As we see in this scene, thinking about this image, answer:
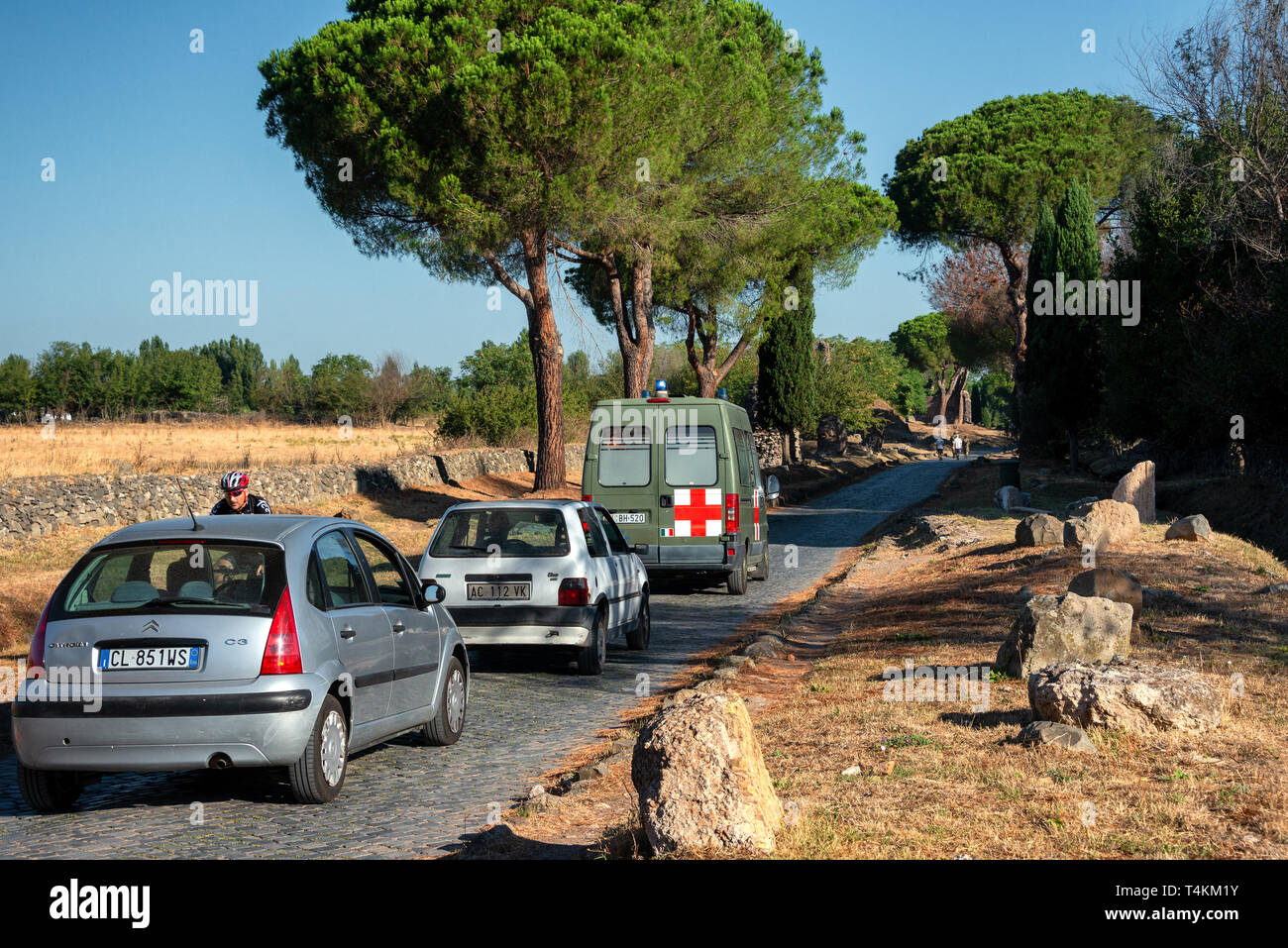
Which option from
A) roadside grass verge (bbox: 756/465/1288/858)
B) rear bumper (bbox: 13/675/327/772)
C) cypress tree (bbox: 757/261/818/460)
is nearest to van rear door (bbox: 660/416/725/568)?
roadside grass verge (bbox: 756/465/1288/858)

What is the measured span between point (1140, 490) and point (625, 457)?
37.7ft

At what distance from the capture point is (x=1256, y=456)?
3144cm

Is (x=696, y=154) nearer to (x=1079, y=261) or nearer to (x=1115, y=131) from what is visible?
(x=1079, y=261)

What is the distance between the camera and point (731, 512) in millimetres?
16938

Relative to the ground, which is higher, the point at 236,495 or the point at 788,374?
the point at 788,374

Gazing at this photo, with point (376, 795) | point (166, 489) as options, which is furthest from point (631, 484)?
point (166, 489)

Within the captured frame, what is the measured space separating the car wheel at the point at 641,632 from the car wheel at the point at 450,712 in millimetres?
4284

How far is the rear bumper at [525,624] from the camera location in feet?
35.8

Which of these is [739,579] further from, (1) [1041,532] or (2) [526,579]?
(2) [526,579]

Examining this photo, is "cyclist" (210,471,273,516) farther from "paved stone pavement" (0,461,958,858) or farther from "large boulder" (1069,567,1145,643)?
"large boulder" (1069,567,1145,643)

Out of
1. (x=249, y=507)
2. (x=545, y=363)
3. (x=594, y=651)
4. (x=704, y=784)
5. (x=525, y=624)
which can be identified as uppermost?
(x=545, y=363)

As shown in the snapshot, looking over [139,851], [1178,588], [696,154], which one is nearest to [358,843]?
[139,851]

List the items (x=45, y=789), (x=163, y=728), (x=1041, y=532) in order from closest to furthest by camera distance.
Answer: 1. (x=163, y=728)
2. (x=45, y=789)
3. (x=1041, y=532)
